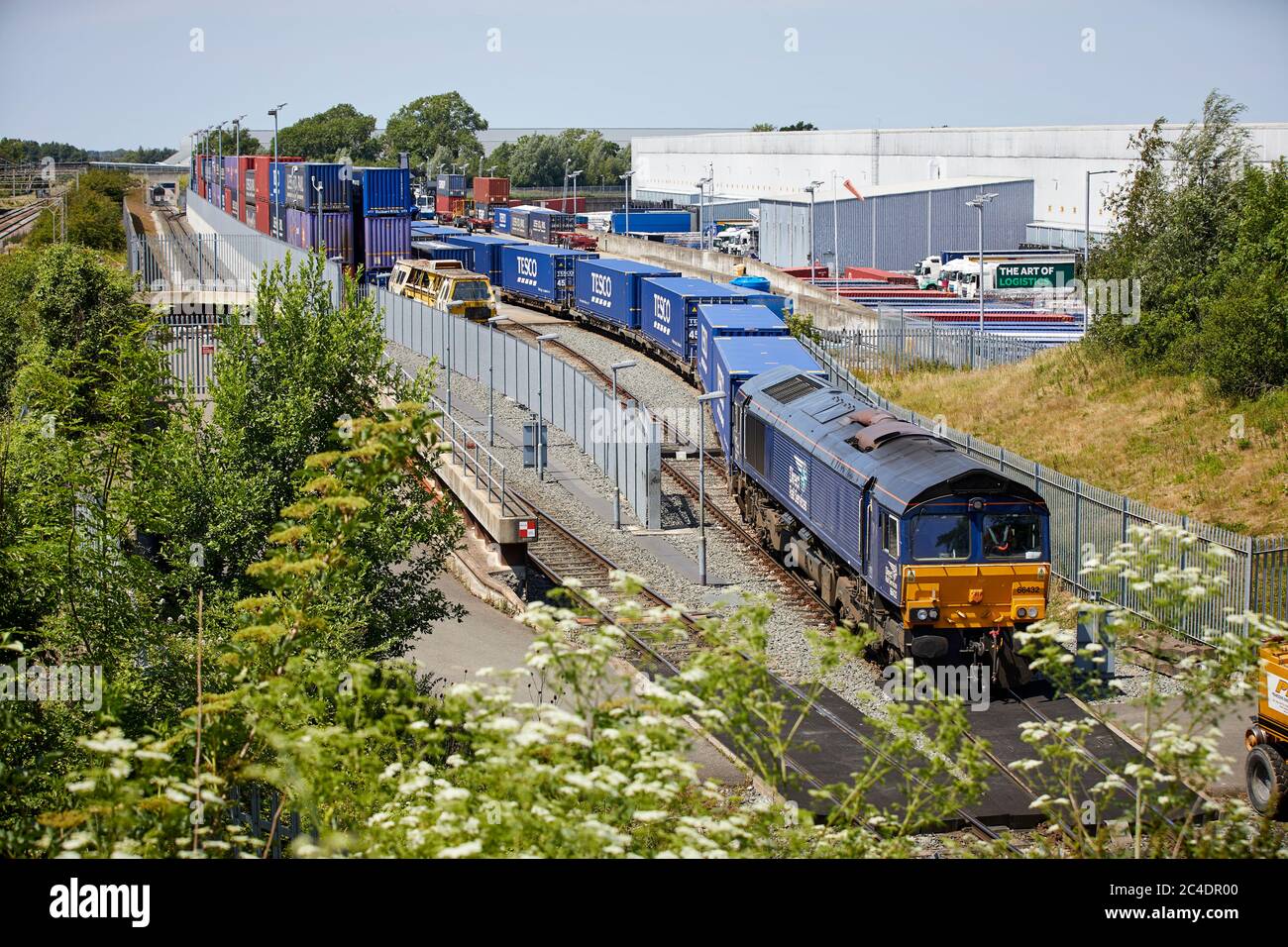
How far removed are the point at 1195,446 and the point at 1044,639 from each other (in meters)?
21.6

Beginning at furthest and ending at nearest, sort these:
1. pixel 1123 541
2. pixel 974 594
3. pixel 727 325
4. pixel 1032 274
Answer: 1. pixel 1032 274
2. pixel 727 325
3. pixel 1123 541
4. pixel 974 594

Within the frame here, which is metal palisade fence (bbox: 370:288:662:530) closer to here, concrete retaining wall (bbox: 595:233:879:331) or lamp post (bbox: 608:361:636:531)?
lamp post (bbox: 608:361:636:531)

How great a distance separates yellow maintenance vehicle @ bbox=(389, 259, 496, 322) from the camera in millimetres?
48750

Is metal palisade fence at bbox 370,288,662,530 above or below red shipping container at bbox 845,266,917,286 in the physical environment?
below

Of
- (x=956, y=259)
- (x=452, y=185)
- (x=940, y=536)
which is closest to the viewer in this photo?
(x=940, y=536)

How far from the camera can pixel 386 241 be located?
200 feet

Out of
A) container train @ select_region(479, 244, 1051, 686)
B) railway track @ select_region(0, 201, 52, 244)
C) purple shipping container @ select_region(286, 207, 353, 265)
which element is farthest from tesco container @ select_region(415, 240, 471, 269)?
railway track @ select_region(0, 201, 52, 244)

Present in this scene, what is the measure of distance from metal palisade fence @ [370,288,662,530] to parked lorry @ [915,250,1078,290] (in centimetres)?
3192

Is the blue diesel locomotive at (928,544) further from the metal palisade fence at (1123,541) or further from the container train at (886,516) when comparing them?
the metal palisade fence at (1123,541)

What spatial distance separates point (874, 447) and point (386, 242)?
44.6 meters

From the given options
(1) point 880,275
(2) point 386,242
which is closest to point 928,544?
(2) point 386,242

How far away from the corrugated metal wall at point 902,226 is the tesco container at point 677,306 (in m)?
31.3

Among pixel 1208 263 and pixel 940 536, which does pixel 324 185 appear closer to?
pixel 1208 263
